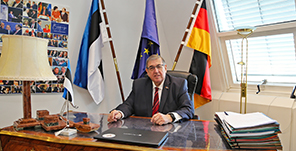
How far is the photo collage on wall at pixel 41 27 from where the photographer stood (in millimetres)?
2436

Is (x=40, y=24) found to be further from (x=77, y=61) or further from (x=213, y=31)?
(x=213, y=31)

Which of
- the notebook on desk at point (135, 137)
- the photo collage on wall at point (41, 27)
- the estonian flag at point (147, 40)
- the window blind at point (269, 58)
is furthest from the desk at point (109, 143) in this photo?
the window blind at point (269, 58)

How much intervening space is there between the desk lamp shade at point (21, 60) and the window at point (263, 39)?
2445 mm

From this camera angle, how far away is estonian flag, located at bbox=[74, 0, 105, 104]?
287cm

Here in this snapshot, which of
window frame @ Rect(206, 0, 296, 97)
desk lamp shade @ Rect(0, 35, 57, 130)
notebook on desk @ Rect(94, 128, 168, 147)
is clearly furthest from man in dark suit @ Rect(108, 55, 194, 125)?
window frame @ Rect(206, 0, 296, 97)

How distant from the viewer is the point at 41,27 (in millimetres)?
2645

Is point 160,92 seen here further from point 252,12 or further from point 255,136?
point 252,12

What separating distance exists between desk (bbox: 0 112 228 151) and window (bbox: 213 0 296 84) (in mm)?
1669

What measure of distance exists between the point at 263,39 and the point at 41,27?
276cm

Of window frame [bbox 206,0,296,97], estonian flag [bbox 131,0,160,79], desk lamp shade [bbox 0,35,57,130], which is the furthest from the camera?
estonian flag [bbox 131,0,160,79]

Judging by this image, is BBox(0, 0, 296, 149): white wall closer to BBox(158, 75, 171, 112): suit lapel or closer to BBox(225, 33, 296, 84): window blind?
BBox(225, 33, 296, 84): window blind

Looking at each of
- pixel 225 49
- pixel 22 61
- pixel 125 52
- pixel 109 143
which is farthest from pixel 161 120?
pixel 125 52

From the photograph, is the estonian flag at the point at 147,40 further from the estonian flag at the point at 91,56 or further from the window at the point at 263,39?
the window at the point at 263,39

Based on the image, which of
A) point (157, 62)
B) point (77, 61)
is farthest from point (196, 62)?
point (77, 61)
